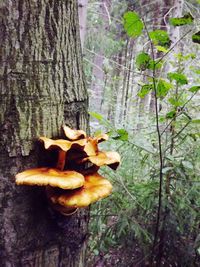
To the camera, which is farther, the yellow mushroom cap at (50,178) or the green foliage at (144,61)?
the green foliage at (144,61)

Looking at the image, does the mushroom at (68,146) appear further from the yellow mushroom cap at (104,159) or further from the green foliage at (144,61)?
the green foliage at (144,61)

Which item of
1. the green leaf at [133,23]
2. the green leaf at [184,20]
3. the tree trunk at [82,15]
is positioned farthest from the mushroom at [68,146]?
the tree trunk at [82,15]

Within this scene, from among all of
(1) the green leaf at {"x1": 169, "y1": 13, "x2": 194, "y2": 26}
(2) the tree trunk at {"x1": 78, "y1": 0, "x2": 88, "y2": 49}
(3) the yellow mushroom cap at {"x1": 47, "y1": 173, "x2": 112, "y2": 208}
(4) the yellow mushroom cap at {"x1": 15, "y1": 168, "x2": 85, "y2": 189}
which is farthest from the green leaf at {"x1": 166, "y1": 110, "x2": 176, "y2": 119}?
(2) the tree trunk at {"x1": 78, "y1": 0, "x2": 88, "y2": 49}

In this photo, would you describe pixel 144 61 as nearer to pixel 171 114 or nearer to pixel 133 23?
pixel 133 23

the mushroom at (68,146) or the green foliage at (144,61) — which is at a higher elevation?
the green foliage at (144,61)

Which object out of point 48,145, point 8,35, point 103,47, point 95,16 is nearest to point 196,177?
point 48,145

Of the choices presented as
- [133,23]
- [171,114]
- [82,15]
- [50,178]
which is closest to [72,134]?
[50,178]

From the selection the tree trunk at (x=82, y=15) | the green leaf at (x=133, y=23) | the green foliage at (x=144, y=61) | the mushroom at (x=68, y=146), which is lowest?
the mushroom at (x=68, y=146)
